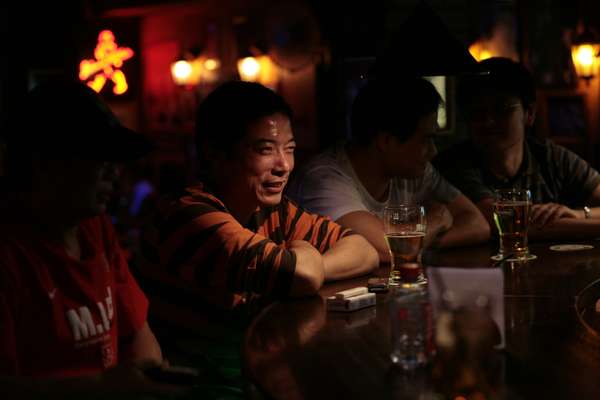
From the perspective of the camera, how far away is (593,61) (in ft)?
31.1

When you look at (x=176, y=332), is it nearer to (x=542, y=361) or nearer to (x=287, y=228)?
(x=287, y=228)

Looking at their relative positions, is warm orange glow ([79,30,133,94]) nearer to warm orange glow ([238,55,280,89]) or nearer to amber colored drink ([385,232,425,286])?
warm orange glow ([238,55,280,89])

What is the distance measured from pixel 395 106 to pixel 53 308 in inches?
75.2

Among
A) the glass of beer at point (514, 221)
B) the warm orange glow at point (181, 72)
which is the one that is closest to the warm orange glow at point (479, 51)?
the glass of beer at point (514, 221)

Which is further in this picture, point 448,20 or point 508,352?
point 448,20

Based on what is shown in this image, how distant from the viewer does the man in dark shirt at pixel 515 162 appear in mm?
3367

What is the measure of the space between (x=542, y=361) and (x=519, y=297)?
0.65 m

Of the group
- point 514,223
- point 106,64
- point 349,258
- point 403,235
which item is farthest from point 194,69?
point 403,235

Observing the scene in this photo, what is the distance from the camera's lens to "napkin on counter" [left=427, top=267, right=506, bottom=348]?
147cm

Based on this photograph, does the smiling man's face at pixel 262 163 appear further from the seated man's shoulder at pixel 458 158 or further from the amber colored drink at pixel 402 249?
the seated man's shoulder at pixel 458 158

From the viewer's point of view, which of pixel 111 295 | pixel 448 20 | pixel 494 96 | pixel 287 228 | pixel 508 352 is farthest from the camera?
pixel 448 20

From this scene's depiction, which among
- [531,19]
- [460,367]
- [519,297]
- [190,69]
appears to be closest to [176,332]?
[519,297]

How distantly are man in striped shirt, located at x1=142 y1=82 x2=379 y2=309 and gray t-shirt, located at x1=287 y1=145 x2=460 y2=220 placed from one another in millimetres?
364

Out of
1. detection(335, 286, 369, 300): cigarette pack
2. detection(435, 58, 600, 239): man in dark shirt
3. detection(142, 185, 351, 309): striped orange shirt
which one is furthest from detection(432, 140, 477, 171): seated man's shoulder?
detection(335, 286, 369, 300): cigarette pack
